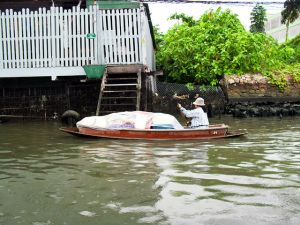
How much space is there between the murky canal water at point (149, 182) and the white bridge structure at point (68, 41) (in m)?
4.36

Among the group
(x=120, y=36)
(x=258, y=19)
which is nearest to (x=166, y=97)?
(x=120, y=36)

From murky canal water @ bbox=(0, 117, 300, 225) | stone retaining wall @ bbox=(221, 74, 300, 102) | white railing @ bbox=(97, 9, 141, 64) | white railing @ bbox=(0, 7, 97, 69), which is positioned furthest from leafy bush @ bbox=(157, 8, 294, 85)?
murky canal water @ bbox=(0, 117, 300, 225)

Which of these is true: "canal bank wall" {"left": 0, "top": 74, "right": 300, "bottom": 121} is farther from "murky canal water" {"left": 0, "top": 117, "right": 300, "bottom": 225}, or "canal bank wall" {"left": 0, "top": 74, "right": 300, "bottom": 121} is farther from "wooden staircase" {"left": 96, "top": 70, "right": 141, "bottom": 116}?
"murky canal water" {"left": 0, "top": 117, "right": 300, "bottom": 225}

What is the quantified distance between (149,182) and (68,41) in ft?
30.2

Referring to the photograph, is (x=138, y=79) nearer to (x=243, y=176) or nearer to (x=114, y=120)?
(x=114, y=120)

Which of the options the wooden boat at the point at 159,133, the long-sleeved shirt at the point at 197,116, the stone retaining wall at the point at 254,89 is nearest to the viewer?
the wooden boat at the point at 159,133

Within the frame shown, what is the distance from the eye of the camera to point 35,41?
14.4 m

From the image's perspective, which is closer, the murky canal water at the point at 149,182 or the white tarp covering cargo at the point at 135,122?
the murky canal water at the point at 149,182

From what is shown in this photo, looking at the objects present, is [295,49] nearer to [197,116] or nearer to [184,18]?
[184,18]

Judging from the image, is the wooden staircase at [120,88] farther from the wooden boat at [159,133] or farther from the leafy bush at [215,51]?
the leafy bush at [215,51]

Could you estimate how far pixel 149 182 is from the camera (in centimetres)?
622

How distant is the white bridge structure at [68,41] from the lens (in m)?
14.2

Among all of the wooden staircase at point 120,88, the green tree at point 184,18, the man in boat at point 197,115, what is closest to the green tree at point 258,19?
the green tree at point 184,18

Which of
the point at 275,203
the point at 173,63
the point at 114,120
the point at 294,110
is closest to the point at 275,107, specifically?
the point at 294,110
